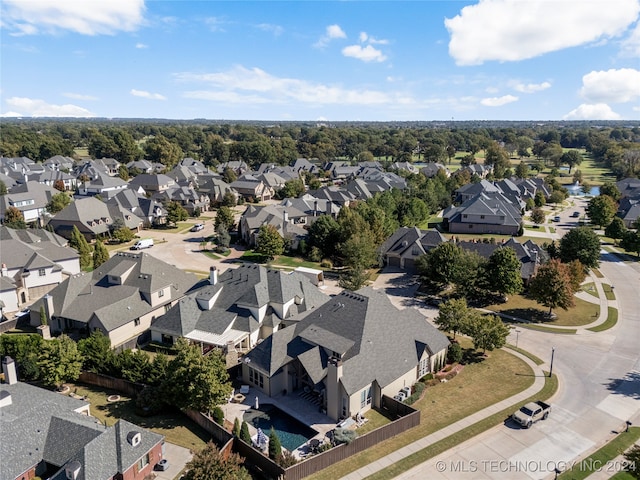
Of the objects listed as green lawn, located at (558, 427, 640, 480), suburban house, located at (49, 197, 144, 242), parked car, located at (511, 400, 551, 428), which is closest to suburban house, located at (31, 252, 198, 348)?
parked car, located at (511, 400, 551, 428)

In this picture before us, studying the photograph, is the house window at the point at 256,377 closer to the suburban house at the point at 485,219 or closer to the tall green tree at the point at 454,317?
the tall green tree at the point at 454,317

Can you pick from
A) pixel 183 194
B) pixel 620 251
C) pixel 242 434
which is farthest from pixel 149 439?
pixel 183 194

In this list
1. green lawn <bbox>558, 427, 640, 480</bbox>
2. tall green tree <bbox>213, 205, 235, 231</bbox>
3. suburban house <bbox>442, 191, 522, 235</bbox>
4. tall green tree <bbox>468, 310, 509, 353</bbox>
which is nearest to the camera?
green lawn <bbox>558, 427, 640, 480</bbox>

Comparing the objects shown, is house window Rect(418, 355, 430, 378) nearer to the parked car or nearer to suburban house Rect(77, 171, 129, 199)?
the parked car

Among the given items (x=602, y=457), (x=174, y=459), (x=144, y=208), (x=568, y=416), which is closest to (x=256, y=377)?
(x=174, y=459)

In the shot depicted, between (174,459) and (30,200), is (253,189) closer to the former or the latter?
(30,200)

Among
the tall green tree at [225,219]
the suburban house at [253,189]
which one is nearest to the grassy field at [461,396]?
the tall green tree at [225,219]
